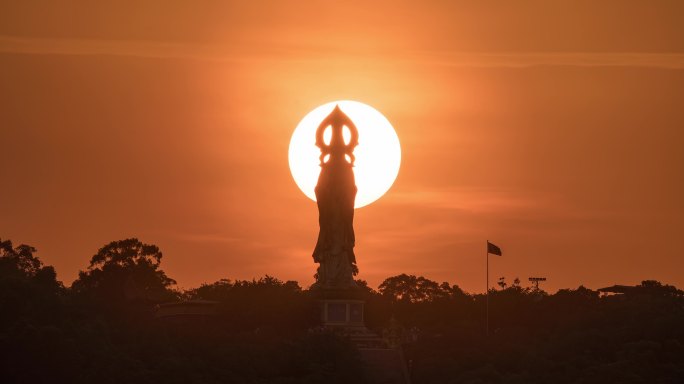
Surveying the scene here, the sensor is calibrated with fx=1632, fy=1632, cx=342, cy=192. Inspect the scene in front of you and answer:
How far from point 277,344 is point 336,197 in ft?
53.4

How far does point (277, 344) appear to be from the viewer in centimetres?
7838

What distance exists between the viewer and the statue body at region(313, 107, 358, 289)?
301 ft

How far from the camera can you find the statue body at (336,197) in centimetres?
9188

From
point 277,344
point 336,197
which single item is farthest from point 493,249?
point 277,344

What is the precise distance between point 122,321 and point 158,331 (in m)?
3.24

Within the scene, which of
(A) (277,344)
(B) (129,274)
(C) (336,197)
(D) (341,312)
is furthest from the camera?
(B) (129,274)

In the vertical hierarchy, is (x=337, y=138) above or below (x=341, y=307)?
above

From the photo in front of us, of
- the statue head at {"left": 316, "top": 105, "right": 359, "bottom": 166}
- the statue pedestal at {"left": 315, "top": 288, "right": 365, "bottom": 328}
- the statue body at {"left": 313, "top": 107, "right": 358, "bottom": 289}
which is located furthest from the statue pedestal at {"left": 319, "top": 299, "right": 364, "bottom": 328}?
the statue head at {"left": 316, "top": 105, "right": 359, "bottom": 166}

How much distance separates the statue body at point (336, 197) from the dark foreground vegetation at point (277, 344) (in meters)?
2.96

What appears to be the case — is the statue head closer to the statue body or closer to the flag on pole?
the statue body

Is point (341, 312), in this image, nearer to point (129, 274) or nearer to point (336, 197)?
point (336, 197)

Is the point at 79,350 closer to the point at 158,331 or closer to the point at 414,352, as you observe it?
the point at 158,331

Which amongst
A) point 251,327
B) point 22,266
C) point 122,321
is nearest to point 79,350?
point 122,321

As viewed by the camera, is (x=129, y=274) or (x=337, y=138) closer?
(x=337, y=138)
